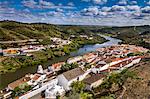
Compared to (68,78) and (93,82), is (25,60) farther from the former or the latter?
(93,82)

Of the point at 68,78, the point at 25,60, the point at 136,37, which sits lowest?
the point at 136,37

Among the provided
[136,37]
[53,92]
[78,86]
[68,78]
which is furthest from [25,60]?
[136,37]

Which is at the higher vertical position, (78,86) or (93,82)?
(93,82)

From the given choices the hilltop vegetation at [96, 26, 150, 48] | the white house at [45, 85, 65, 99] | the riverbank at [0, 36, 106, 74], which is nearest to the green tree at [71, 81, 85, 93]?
the white house at [45, 85, 65, 99]

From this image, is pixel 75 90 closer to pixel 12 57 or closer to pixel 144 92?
pixel 144 92

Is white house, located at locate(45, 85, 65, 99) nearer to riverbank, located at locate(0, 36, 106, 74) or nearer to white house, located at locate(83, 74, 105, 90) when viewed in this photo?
white house, located at locate(83, 74, 105, 90)

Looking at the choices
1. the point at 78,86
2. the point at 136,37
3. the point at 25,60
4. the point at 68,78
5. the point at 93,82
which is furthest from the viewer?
the point at 136,37

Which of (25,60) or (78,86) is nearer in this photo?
(78,86)

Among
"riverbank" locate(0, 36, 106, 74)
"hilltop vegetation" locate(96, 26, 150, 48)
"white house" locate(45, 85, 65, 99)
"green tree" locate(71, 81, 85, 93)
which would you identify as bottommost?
"hilltop vegetation" locate(96, 26, 150, 48)

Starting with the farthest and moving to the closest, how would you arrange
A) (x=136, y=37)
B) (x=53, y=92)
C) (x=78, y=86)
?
(x=136, y=37), (x=78, y=86), (x=53, y=92)

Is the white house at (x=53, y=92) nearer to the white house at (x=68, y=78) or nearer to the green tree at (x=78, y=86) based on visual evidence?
the green tree at (x=78, y=86)

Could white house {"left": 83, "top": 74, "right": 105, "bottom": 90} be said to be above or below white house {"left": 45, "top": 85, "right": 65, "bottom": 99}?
above

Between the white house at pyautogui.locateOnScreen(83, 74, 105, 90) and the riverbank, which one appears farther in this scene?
the riverbank
